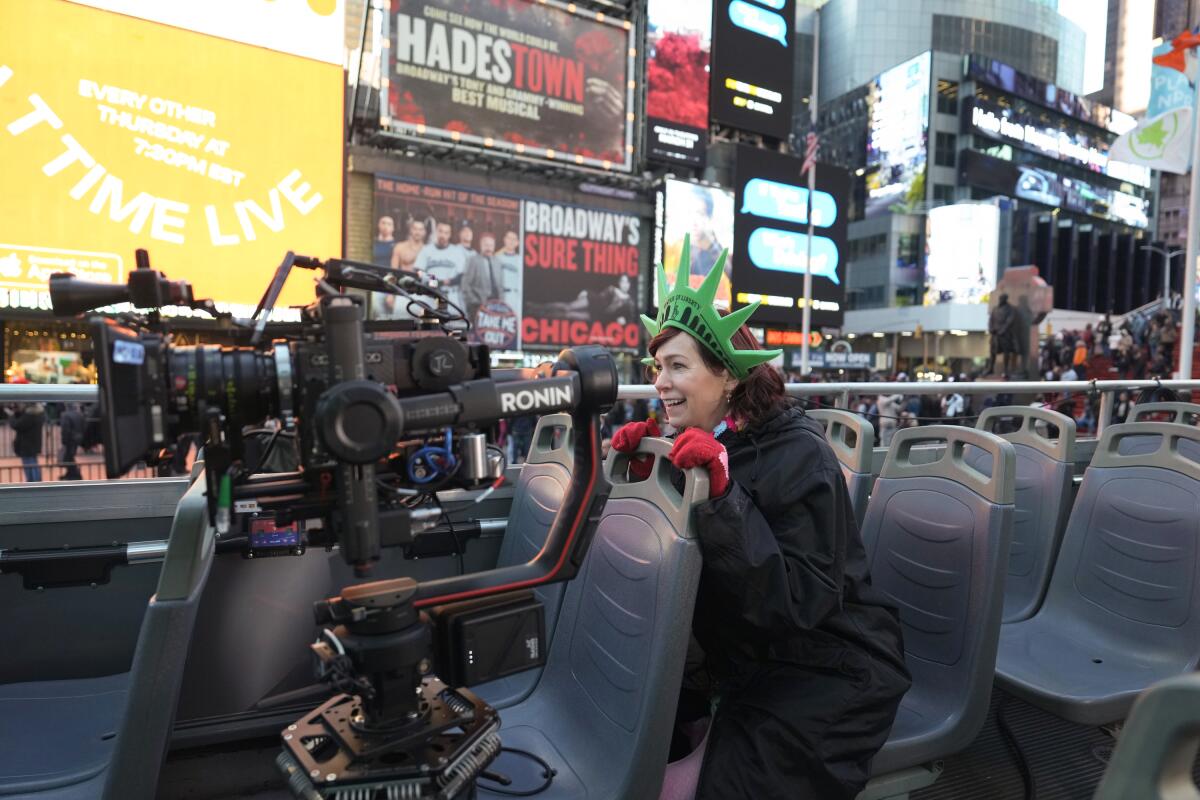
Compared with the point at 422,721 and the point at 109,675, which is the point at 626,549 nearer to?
the point at 422,721

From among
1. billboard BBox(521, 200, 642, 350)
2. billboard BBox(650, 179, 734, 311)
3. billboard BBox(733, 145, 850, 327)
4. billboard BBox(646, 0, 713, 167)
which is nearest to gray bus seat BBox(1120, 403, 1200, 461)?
billboard BBox(521, 200, 642, 350)

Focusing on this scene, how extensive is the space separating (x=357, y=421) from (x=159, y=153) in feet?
36.0

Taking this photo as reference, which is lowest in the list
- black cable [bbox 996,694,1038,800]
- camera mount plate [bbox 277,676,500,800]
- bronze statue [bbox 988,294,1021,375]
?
black cable [bbox 996,694,1038,800]

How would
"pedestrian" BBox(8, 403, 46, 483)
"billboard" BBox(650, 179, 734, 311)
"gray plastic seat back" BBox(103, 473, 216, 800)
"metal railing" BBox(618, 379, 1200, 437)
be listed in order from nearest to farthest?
"gray plastic seat back" BBox(103, 473, 216, 800)
"metal railing" BBox(618, 379, 1200, 437)
"pedestrian" BBox(8, 403, 46, 483)
"billboard" BBox(650, 179, 734, 311)

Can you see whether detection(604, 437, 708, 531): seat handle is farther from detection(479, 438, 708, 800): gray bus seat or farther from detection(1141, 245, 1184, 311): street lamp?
detection(1141, 245, 1184, 311): street lamp

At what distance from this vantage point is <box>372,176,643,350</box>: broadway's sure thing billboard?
1420 centimetres

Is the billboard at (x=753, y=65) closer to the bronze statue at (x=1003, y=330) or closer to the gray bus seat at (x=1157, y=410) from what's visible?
the bronze statue at (x=1003, y=330)

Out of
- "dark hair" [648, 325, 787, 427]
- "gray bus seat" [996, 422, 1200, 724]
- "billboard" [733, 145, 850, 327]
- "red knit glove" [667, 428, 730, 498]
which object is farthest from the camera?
"billboard" [733, 145, 850, 327]

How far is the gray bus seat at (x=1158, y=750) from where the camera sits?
0.58m

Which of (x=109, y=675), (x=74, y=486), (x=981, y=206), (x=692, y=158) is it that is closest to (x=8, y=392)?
(x=74, y=486)

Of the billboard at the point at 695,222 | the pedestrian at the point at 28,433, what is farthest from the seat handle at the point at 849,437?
the billboard at the point at 695,222

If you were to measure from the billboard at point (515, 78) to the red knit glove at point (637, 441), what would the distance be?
13.6 metres

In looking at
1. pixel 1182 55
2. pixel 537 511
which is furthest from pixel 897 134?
pixel 537 511

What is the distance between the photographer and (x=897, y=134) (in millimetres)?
44562
